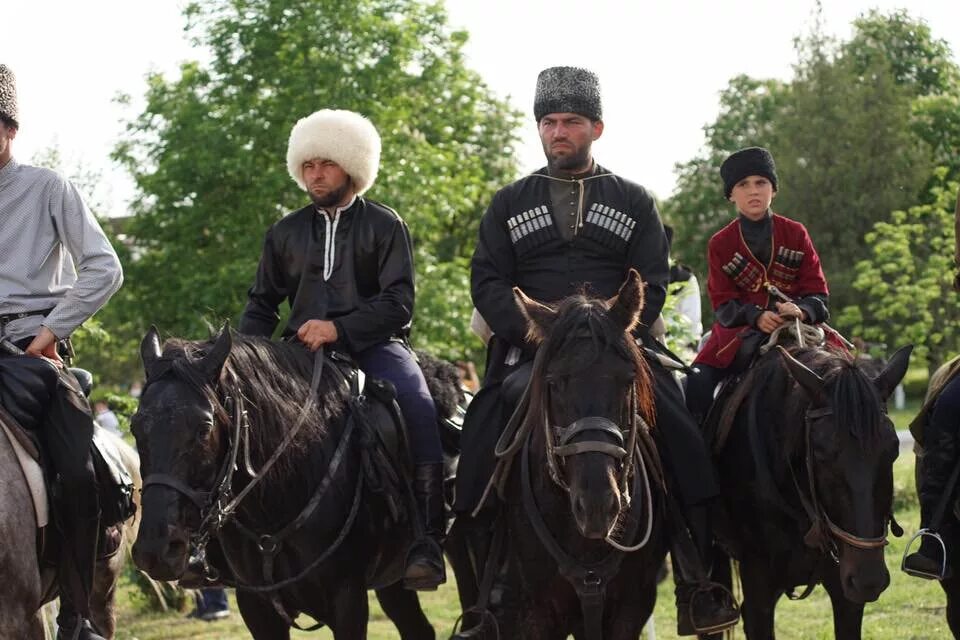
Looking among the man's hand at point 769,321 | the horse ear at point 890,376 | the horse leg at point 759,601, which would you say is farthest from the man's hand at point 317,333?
the horse ear at point 890,376

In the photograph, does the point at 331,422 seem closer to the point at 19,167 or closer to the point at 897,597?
the point at 19,167

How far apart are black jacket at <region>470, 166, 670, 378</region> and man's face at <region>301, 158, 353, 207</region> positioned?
3.20 feet

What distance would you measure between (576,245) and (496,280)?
450 mm

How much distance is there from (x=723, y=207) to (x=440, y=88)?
26157 millimetres

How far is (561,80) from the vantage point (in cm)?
702

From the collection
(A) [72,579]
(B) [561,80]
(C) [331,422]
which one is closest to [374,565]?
(C) [331,422]

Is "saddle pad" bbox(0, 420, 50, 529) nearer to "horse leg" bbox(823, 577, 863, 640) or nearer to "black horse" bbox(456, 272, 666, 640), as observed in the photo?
"black horse" bbox(456, 272, 666, 640)

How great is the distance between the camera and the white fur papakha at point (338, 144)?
24.7ft

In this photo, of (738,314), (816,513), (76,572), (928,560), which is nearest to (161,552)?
(76,572)

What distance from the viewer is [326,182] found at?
24.8 ft

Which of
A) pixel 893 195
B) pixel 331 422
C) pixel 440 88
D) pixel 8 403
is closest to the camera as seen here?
pixel 8 403

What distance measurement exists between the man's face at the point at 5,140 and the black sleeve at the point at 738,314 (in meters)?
4.01

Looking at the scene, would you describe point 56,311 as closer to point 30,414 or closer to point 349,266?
point 30,414

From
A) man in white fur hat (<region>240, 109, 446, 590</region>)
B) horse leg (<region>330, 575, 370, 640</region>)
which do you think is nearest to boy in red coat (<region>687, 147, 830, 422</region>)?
man in white fur hat (<region>240, 109, 446, 590</region>)
